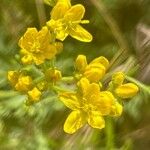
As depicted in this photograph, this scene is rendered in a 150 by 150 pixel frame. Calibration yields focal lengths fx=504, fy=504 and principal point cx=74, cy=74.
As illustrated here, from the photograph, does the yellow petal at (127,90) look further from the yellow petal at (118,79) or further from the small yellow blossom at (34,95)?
the small yellow blossom at (34,95)

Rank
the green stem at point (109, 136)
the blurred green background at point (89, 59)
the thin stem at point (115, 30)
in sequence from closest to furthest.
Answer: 1. the green stem at point (109, 136)
2. the blurred green background at point (89, 59)
3. the thin stem at point (115, 30)

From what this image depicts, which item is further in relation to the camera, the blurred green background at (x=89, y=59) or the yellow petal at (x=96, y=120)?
the blurred green background at (x=89, y=59)

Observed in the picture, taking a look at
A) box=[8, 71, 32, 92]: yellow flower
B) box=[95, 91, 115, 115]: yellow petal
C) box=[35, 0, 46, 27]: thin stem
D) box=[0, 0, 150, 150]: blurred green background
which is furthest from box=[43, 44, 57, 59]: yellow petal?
box=[35, 0, 46, 27]: thin stem

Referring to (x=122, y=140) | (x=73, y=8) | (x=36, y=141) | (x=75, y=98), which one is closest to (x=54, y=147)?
(x=36, y=141)

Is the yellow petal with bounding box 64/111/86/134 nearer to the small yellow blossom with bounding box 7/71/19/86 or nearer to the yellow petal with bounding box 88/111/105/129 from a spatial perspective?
the yellow petal with bounding box 88/111/105/129

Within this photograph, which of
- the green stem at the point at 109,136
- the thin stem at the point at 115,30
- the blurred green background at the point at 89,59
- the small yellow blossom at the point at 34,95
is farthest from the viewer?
the thin stem at the point at 115,30

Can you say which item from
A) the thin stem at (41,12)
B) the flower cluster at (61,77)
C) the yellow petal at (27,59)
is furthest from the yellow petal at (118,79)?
the thin stem at (41,12)
